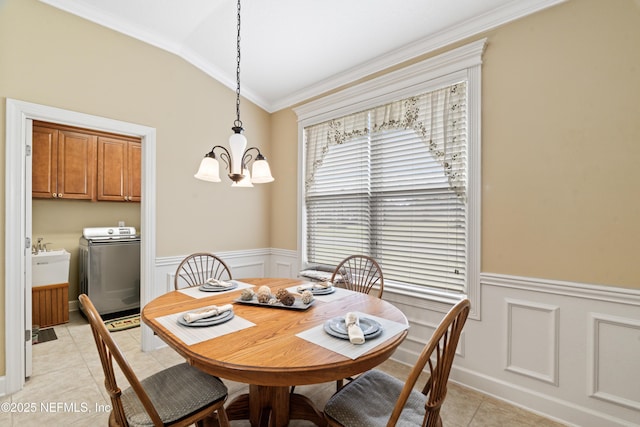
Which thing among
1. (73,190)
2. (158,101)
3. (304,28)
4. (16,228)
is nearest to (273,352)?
(16,228)

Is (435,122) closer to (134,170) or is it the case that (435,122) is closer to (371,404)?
(371,404)

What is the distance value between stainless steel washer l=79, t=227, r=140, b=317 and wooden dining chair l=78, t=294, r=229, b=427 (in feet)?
9.28

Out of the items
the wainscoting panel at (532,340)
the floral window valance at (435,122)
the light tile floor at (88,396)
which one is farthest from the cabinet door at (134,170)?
the wainscoting panel at (532,340)

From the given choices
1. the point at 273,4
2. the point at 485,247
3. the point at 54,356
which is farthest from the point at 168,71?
the point at 485,247

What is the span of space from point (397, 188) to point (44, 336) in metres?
3.93

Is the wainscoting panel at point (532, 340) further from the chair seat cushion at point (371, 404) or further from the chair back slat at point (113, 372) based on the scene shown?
the chair back slat at point (113, 372)

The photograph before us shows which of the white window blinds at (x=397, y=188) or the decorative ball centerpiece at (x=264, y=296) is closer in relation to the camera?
the decorative ball centerpiece at (x=264, y=296)

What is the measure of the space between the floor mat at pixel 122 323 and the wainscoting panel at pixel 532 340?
12.4 feet

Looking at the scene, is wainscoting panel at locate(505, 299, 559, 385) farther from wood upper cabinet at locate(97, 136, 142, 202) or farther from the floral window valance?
wood upper cabinet at locate(97, 136, 142, 202)

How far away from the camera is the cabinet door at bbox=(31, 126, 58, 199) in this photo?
3252 millimetres

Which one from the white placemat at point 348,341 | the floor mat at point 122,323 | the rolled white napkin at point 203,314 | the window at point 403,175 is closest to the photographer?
the white placemat at point 348,341

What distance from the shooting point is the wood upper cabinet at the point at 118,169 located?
12.2 ft

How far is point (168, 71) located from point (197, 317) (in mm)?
2679

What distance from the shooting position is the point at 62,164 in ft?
11.3
